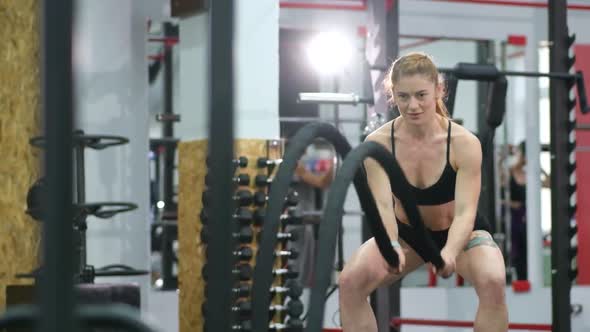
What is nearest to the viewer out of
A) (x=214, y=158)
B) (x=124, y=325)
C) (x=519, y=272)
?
A: (x=214, y=158)

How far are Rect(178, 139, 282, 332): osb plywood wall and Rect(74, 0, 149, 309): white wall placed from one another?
667mm

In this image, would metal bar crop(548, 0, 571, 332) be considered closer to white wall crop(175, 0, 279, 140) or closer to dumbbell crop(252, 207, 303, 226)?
dumbbell crop(252, 207, 303, 226)

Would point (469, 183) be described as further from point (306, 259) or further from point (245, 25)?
point (306, 259)

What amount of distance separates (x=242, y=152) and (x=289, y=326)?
984 mm

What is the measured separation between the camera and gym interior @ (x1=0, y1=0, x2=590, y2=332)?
930 mm

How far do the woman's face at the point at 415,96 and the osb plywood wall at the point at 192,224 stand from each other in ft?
7.31

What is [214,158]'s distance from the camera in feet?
3.03

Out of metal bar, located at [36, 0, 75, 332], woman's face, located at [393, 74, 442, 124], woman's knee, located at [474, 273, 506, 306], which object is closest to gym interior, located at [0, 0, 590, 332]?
metal bar, located at [36, 0, 75, 332]

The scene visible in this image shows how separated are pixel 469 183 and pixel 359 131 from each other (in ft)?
13.1

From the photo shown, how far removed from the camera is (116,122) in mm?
5867

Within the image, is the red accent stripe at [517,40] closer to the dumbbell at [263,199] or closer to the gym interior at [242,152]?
the gym interior at [242,152]

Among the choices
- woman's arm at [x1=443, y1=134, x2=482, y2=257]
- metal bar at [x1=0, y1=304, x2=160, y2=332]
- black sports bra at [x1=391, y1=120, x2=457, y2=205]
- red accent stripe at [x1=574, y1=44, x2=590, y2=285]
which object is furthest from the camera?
red accent stripe at [x1=574, y1=44, x2=590, y2=285]

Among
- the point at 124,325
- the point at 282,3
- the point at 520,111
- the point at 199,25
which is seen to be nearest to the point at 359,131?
the point at 282,3

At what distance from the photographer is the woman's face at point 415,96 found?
2.79 meters
